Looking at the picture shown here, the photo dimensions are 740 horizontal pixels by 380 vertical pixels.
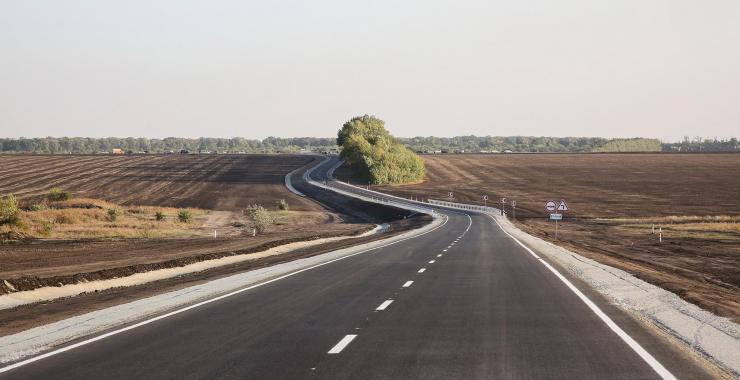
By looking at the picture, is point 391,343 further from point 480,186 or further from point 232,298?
point 480,186

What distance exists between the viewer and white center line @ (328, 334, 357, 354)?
11.9 m

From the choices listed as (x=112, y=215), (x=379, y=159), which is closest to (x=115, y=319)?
(x=112, y=215)

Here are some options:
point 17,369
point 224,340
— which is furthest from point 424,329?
point 17,369

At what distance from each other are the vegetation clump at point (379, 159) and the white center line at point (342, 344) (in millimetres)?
131257

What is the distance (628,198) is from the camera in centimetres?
10594

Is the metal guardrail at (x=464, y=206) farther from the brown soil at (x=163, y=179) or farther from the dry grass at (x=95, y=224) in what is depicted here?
the dry grass at (x=95, y=224)

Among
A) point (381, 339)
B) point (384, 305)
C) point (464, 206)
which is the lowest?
point (464, 206)

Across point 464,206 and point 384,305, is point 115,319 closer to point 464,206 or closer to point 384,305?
point 384,305

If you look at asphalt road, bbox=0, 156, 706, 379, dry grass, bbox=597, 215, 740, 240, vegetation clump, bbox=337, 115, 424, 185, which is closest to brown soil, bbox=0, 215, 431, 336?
asphalt road, bbox=0, 156, 706, 379

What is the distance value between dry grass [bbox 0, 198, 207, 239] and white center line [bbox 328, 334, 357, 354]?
1825 inches

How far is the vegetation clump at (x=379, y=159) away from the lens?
145375 mm

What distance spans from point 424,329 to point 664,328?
4.00 meters

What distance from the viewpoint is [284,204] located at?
3794 inches

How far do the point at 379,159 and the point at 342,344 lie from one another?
135127 millimetres
